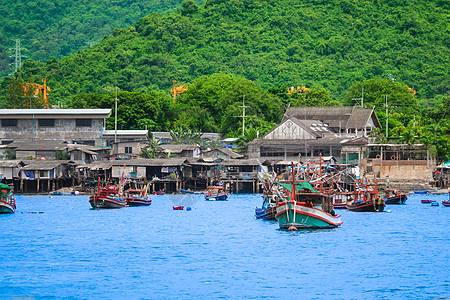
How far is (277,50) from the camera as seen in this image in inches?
7062

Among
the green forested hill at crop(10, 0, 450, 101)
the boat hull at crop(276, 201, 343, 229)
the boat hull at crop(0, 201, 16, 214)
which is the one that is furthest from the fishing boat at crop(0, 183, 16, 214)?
the green forested hill at crop(10, 0, 450, 101)

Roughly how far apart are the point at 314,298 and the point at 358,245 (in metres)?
14.3

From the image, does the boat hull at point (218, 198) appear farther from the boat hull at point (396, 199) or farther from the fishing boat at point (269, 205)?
the fishing boat at point (269, 205)

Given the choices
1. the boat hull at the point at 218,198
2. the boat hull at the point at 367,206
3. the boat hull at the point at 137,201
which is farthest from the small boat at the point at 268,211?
the boat hull at the point at 218,198

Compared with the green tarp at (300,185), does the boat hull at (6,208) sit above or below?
below

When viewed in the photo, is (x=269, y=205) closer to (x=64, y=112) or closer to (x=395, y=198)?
(x=395, y=198)

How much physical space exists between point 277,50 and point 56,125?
3580 inches

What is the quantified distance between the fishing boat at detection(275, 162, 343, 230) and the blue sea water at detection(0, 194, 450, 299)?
0.67 meters

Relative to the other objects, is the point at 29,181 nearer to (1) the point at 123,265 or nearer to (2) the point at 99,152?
(2) the point at 99,152

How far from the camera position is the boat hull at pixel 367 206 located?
64.6m

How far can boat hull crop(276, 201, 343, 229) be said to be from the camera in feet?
152

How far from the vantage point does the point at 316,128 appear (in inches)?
4060

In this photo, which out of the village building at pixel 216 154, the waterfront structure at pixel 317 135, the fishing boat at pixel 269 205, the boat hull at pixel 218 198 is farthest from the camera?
the village building at pixel 216 154

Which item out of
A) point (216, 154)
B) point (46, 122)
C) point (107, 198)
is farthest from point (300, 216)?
point (46, 122)
